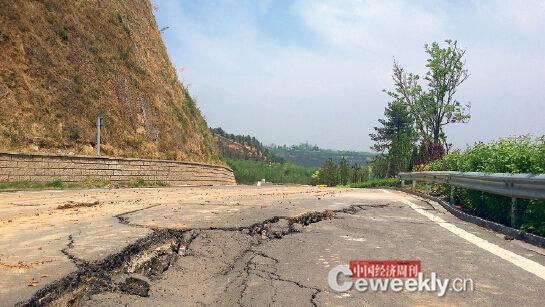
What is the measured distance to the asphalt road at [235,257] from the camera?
12.2 feet

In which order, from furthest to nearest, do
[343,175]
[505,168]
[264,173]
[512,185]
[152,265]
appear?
[264,173] < [343,175] < [505,168] < [512,185] < [152,265]

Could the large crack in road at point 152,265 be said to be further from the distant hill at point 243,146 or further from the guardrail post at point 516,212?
the distant hill at point 243,146

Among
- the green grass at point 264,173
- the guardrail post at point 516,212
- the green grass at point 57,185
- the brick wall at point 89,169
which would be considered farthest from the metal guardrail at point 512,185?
the green grass at point 264,173

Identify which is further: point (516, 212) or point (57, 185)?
point (57, 185)

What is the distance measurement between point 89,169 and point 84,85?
8.07 meters

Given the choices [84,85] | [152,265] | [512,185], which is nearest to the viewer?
[152,265]

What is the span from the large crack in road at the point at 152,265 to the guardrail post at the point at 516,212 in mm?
3743

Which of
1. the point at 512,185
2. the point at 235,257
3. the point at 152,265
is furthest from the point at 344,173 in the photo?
the point at 152,265

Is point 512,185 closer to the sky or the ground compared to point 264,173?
closer to the sky

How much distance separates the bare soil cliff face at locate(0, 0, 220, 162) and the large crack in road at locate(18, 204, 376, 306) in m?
16.0

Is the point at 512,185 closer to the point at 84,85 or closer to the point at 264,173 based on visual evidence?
the point at 84,85

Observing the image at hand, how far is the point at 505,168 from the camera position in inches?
390

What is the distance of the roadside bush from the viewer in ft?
25.2

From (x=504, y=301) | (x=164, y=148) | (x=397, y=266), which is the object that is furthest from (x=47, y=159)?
(x=504, y=301)
